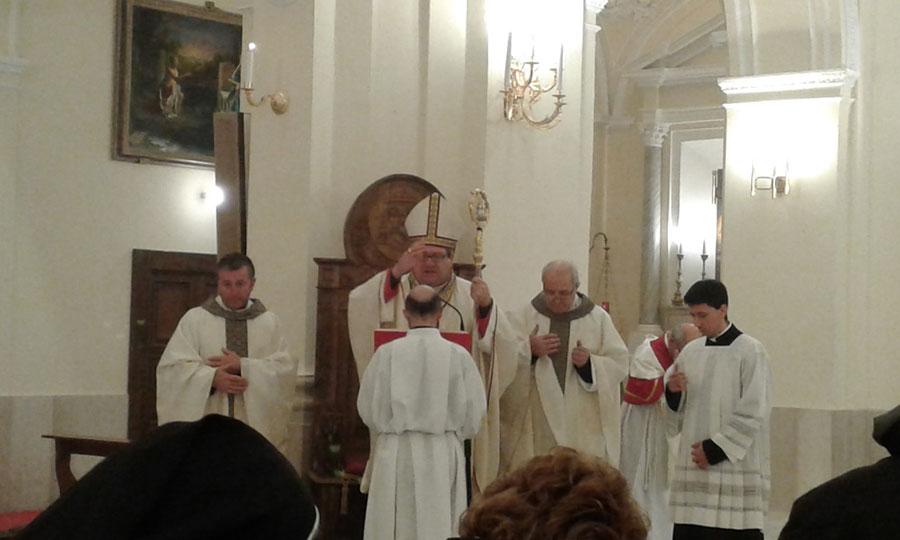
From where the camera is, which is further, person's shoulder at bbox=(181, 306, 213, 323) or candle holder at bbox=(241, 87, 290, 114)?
candle holder at bbox=(241, 87, 290, 114)

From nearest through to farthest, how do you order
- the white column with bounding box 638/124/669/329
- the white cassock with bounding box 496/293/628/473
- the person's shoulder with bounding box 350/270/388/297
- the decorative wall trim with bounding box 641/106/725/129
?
the person's shoulder with bounding box 350/270/388/297 < the white cassock with bounding box 496/293/628/473 < the decorative wall trim with bounding box 641/106/725/129 < the white column with bounding box 638/124/669/329

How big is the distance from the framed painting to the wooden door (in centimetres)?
89

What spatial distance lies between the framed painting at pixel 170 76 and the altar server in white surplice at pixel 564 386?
4442 mm

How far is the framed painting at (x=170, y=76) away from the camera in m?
11.3

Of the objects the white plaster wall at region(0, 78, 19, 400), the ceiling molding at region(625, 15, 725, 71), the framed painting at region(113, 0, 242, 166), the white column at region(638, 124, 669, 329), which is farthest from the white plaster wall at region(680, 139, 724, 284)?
the white plaster wall at region(0, 78, 19, 400)

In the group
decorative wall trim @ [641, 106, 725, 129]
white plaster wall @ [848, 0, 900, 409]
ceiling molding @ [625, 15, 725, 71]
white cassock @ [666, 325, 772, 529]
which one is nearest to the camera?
white cassock @ [666, 325, 772, 529]

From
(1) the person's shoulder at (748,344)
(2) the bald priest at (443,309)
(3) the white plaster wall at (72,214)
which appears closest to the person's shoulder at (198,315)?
(2) the bald priest at (443,309)

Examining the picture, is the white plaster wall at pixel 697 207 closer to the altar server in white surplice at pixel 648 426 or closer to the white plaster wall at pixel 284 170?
the altar server in white surplice at pixel 648 426

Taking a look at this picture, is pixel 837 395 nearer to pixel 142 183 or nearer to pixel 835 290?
pixel 835 290

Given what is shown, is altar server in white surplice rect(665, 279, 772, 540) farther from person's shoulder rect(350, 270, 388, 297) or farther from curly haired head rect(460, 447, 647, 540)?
curly haired head rect(460, 447, 647, 540)

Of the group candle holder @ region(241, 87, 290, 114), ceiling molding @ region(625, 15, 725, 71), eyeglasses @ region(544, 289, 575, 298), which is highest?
ceiling molding @ region(625, 15, 725, 71)

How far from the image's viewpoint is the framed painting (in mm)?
11336

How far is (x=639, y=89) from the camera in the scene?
57.1ft

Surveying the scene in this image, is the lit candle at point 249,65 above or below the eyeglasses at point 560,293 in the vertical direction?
above
